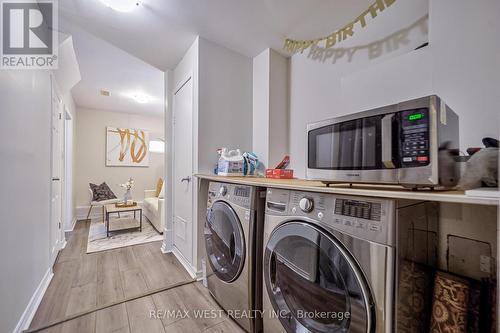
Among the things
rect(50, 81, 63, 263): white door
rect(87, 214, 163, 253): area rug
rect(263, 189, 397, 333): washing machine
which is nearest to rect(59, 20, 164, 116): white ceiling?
rect(50, 81, 63, 263): white door

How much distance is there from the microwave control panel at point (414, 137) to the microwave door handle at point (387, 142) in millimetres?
30

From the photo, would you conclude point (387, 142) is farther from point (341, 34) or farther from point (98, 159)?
point (98, 159)

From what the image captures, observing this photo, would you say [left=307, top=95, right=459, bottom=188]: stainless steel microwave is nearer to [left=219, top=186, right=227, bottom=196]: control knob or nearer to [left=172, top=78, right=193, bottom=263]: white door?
[left=219, top=186, right=227, bottom=196]: control knob

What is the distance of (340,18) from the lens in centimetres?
161

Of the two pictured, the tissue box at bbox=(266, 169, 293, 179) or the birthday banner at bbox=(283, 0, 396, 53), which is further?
the tissue box at bbox=(266, 169, 293, 179)

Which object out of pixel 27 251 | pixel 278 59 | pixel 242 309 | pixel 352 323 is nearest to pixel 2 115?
pixel 27 251

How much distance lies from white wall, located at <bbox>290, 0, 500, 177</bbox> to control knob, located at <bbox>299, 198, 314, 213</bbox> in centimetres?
79

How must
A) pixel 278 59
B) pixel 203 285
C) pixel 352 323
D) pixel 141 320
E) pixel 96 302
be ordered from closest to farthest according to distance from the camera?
pixel 352 323 < pixel 141 320 < pixel 96 302 < pixel 203 285 < pixel 278 59

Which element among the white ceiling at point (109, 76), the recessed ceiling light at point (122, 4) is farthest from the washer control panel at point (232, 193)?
the white ceiling at point (109, 76)

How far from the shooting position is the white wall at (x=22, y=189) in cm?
110

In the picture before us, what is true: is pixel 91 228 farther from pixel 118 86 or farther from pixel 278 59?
pixel 278 59

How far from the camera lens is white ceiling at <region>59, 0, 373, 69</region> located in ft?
5.03

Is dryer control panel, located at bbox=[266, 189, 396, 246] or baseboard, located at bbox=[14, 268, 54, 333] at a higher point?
dryer control panel, located at bbox=[266, 189, 396, 246]

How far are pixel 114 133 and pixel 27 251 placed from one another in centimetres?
384
